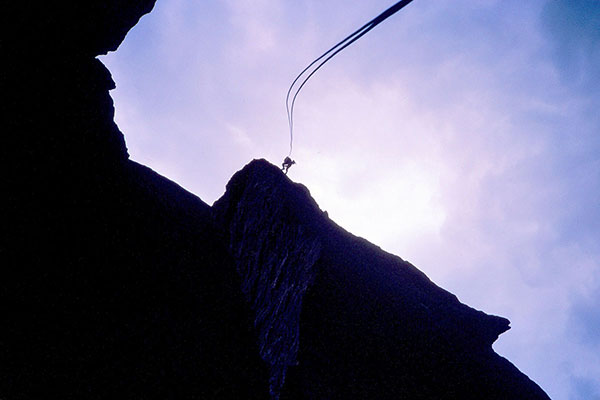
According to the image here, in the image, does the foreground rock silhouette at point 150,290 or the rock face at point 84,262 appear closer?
the rock face at point 84,262

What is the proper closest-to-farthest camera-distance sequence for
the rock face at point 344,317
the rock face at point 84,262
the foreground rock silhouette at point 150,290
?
the rock face at point 84,262
the foreground rock silhouette at point 150,290
the rock face at point 344,317

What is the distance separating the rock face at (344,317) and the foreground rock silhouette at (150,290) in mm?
61

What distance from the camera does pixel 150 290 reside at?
11.4 m

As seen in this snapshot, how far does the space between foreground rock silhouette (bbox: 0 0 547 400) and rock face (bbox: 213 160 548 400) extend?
0.06 metres

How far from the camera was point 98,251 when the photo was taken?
10680 millimetres

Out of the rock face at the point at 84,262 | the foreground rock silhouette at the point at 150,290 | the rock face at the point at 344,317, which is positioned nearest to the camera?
the rock face at the point at 84,262

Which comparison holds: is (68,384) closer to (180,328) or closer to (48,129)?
(180,328)

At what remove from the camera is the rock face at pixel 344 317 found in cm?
942

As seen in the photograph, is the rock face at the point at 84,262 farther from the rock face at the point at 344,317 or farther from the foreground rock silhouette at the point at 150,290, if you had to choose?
the rock face at the point at 344,317

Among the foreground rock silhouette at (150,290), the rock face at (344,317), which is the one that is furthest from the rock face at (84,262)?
the rock face at (344,317)

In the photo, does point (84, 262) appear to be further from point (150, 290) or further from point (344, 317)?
point (344, 317)

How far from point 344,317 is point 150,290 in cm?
703

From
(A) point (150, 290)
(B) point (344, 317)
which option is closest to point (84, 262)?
(A) point (150, 290)

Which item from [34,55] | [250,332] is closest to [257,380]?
[250,332]
